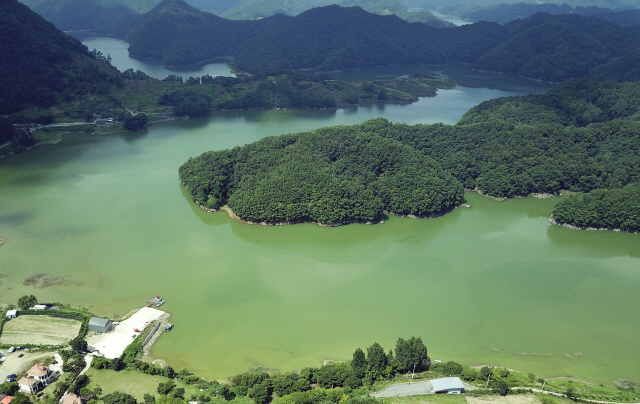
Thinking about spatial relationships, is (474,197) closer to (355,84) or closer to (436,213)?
(436,213)

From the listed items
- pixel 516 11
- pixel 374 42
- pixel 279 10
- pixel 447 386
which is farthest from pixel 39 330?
pixel 516 11

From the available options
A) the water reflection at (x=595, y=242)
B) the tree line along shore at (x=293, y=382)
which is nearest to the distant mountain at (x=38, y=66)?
the tree line along shore at (x=293, y=382)

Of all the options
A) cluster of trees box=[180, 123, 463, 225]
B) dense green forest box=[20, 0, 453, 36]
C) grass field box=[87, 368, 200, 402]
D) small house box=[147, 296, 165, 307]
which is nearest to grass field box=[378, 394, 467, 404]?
grass field box=[87, 368, 200, 402]

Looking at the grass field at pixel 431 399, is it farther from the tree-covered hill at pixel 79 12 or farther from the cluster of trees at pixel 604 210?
the tree-covered hill at pixel 79 12

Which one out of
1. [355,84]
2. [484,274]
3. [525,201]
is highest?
[355,84]

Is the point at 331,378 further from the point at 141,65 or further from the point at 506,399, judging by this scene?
the point at 141,65

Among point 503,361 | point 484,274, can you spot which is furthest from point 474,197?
point 503,361
